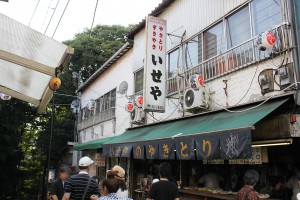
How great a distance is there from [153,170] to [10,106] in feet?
31.7

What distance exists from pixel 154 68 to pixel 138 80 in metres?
5.24

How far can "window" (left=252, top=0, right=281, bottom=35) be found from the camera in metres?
7.55

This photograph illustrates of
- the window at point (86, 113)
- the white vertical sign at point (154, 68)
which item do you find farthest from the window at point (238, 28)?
the window at point (86, 113)

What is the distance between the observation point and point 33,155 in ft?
90.3

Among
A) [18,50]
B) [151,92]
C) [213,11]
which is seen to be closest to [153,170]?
[151,92]

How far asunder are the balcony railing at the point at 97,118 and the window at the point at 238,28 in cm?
1061

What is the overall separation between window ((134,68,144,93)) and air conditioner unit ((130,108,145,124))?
1.36 m

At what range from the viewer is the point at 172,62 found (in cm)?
1251

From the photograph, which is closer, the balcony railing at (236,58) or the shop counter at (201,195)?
the balcony railing at (236,58)

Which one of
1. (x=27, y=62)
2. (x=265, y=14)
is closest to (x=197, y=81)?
(x=265, y=14)

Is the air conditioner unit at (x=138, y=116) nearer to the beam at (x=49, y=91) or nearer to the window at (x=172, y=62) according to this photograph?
the window at (x=172, y=62)

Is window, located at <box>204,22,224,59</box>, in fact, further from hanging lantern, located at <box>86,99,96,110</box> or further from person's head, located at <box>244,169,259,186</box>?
hanging lantern, located at <box>86,99,96,110</box>

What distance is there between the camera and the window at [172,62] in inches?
481

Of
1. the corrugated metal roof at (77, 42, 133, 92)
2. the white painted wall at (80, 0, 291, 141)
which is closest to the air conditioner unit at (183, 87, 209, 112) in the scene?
the white painted wall at (80, 0, 291, 141)
